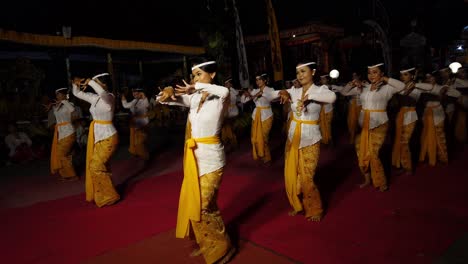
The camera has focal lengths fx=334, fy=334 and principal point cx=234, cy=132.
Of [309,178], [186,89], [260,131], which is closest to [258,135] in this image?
[260,131]

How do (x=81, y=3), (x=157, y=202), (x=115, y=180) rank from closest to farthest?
(x=157, y=202) → (x=115, y=180) → (x=81, y=3)

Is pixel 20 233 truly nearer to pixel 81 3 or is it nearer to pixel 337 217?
pixel 337 217

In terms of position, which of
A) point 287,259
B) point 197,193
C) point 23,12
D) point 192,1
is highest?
point 192,1

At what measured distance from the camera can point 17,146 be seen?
26.0 ft

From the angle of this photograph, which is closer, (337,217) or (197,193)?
(197,193)

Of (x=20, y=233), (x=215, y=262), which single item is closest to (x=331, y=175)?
(x=215, y=262)

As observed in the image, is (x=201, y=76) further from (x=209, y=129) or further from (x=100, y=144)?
(x=100, y=144)

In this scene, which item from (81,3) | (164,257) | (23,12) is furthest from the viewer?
(81,3)

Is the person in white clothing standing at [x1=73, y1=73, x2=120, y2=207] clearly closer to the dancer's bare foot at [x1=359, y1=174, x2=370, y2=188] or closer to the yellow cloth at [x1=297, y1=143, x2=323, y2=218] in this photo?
the yellow cloth at [x1=297, y1=143, x2=323, y2=218]

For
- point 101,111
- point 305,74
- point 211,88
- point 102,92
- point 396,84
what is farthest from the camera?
point 101,111

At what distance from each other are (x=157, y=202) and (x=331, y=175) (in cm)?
295

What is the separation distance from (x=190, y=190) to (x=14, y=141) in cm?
704

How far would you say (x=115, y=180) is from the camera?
6195 millimetres

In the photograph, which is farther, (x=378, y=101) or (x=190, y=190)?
(x=378, y=101)
